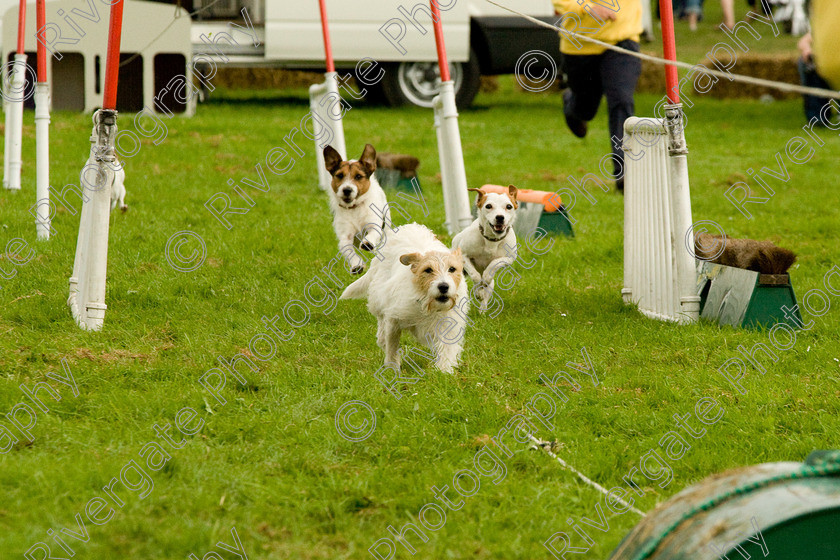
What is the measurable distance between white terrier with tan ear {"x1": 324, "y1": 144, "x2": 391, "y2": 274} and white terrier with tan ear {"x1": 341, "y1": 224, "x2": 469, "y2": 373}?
1.34 meters

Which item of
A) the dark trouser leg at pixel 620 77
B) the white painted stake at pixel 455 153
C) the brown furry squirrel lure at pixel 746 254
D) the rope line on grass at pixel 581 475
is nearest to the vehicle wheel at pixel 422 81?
the dark trouser leg at pixel 620 77

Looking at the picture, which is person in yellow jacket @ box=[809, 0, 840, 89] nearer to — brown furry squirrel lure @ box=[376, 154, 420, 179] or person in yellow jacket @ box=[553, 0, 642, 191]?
person in yellow jacket @ box=[553, 0, 642, 191]

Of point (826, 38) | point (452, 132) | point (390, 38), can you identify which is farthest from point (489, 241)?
point (390, 38)

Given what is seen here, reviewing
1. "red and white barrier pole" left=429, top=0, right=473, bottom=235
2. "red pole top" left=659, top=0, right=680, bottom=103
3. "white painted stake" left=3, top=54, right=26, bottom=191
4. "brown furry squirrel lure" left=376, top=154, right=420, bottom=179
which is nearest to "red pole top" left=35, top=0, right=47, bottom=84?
"white painted stake" left=3, top=54, right=26, bottom=191

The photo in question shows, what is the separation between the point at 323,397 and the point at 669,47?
119 inches

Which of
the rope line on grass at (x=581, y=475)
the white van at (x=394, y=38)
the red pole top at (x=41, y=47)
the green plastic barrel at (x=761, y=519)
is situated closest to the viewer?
the green plastic barrel at (x=761, y=519)

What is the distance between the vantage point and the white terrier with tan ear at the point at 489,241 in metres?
6.21

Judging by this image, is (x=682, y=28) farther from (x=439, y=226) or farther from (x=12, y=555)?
(x=12, y=555)

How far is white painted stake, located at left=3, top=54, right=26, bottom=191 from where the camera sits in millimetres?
8789

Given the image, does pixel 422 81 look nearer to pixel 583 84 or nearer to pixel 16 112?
pixel 583 84

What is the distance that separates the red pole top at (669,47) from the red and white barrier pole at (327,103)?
3452 millimetres

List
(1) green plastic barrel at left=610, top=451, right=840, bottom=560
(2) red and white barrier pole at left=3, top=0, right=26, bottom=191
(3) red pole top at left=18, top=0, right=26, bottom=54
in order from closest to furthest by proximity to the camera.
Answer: (1) green plastic barrel at left=610, top=451, right=840, bottom=560 → (3) red pole top at left=18, top=0, right=26, bottom=54 → (2) red and white barrier pole at left=3, top=0, right=26, bottom=191

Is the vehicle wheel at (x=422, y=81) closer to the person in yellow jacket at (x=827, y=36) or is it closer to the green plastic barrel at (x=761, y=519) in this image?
the green plastic barrel at (x=761, y=519)

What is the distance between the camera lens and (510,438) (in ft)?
13.3
